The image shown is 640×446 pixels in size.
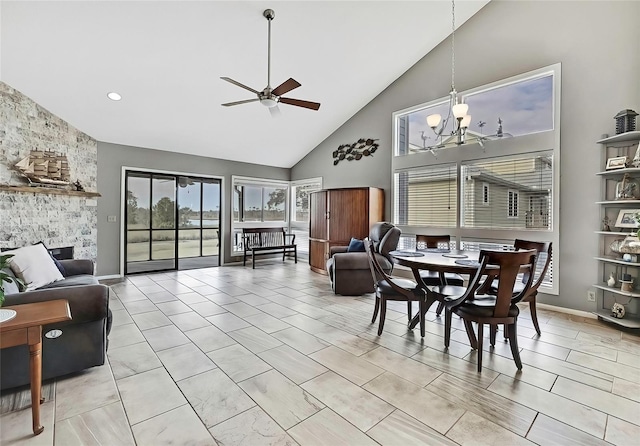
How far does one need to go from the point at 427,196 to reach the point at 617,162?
8.16 feet

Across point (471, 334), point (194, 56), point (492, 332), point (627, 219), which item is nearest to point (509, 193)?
point (627, 219)

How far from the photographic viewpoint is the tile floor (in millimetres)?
1715

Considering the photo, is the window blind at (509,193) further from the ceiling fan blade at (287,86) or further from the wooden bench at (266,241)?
the wooden bench at (266,241)

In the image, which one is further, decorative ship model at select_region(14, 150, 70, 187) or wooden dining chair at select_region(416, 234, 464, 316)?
decorative ship model at select_region(14, 150, 70, 187)

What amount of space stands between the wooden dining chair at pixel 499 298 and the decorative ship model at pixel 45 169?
597 cm

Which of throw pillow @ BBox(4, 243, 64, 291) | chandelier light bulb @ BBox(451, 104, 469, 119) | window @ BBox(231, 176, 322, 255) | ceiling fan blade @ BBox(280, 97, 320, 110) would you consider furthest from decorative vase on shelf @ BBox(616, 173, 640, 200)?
throw pillow @ BBox(4, 243, 64, 291)

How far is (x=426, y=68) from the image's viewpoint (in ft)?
17.4

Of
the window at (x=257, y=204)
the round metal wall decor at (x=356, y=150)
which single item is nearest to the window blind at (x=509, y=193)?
the round metal wall decor at (x=356, y=150)

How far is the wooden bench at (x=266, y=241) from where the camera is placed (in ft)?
23.9

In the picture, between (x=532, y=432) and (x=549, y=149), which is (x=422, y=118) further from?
(x=532, y=432)

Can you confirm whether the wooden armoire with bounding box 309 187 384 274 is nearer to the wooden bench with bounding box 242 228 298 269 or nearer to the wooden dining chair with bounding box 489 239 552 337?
the wooden bench with bounding box 242 228 298 269

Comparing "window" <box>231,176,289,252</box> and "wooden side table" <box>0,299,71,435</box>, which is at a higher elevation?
"window" <box>231,176,289,252</box>

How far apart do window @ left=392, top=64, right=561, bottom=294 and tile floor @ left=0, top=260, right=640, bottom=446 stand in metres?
1.48

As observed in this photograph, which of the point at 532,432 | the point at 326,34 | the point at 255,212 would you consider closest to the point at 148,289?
the point at 255,212
